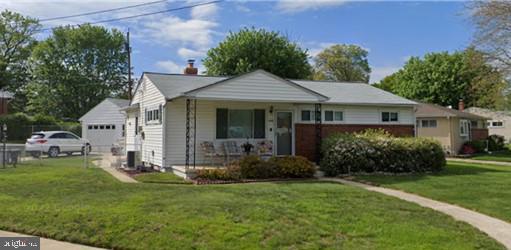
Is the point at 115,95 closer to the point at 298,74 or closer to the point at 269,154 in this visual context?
the point at 298,74

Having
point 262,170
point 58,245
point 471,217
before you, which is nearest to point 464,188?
point 471,217

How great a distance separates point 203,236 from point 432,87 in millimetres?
43577

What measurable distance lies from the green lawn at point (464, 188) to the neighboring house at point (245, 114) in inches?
171

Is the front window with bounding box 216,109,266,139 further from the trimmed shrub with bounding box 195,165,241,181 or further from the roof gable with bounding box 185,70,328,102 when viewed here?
the trimmed shrub with bounding box 195,165,241,181

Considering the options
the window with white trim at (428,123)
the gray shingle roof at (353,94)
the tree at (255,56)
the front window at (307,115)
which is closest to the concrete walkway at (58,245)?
the front window at (307,115)

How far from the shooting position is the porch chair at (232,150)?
1591 centimetres

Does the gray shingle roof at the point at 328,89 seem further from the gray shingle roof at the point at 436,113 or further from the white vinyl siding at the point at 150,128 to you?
the gray shingle roof at the point at 436,113

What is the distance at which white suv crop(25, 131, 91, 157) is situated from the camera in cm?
2523

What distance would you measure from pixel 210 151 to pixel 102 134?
21.3m

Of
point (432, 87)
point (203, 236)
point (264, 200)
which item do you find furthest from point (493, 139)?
point (203, 236)

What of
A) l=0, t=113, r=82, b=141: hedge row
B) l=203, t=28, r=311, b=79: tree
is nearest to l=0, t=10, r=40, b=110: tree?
l=0, t=113, r=82, b=141: hedge row

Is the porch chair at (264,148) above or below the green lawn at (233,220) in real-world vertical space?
above

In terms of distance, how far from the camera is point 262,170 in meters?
13.6

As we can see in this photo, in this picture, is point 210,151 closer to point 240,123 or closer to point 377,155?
point 240,123
